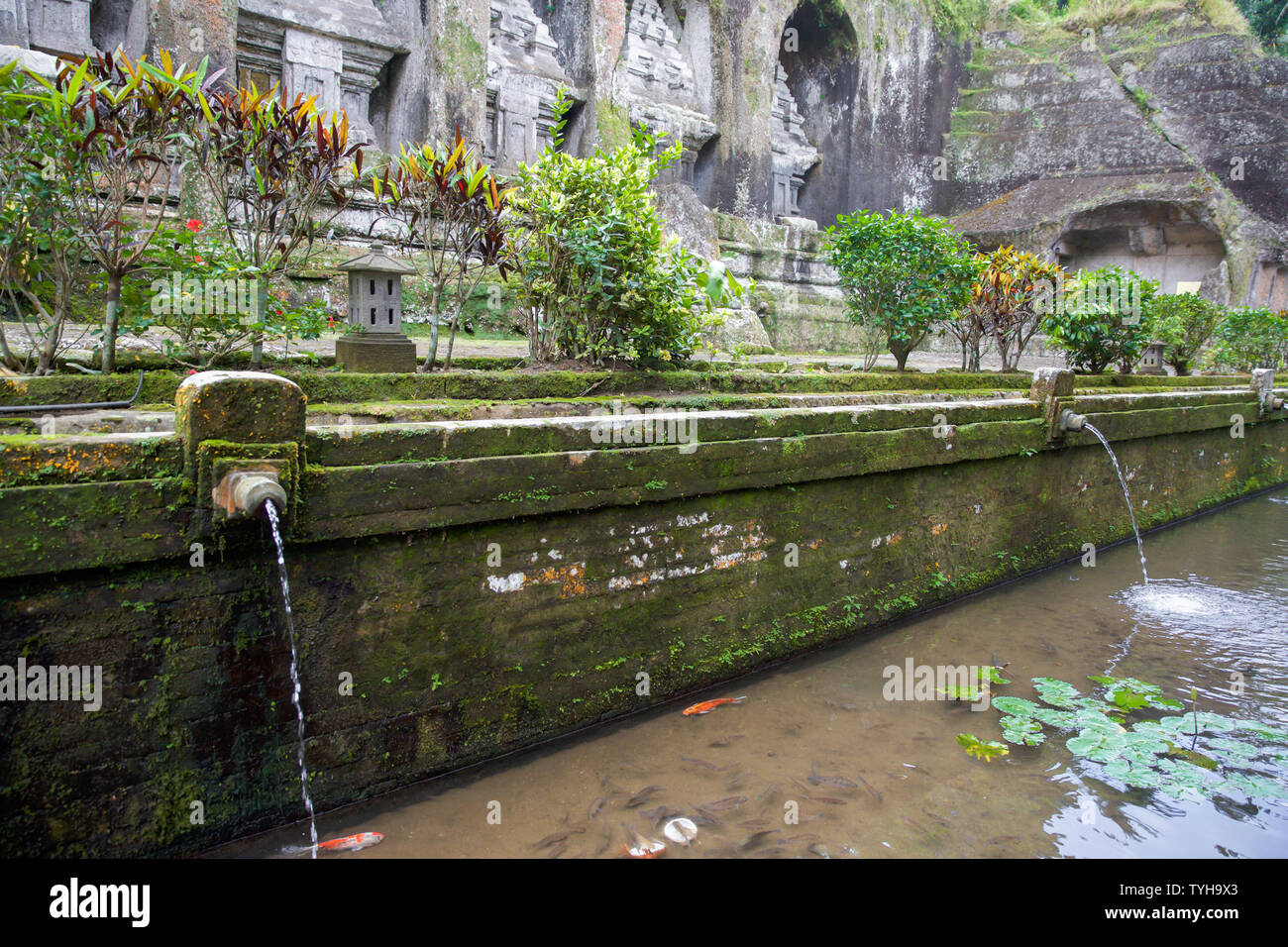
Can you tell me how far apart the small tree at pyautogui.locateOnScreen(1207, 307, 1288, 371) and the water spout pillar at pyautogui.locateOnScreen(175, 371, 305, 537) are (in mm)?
15042

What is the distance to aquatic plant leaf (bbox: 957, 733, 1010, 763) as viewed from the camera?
390 centimetres

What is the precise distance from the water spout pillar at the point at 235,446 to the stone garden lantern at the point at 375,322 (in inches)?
70.1

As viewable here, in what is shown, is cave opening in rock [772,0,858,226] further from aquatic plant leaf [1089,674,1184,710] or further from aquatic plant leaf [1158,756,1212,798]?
aquatic plant leaf [1158,756,1212,798]

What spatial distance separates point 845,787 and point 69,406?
141 inches

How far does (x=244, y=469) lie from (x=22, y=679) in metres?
0.87

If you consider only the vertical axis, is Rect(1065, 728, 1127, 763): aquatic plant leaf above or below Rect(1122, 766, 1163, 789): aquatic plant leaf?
above

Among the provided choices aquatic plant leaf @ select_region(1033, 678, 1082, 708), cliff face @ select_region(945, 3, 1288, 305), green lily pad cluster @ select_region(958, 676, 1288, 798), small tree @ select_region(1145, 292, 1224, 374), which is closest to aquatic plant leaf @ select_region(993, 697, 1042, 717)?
green lily pad cluster @ select_region(958, 676, 1288, 798)

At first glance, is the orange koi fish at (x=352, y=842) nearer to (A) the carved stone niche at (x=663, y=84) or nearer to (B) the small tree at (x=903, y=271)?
(B) the small tree at (x=903, y=271)

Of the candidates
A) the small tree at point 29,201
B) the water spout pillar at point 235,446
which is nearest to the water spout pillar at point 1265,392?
the water spout pillar at point 235,446

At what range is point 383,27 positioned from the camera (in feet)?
36.0

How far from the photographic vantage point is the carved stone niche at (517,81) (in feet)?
41.0

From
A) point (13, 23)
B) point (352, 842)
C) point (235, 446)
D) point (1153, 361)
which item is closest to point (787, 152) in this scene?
point (1153, 361)

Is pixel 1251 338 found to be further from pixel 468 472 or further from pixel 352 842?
pixel 352 842

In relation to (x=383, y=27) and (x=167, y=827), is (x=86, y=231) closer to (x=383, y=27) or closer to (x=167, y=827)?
(x=167, y=827)
